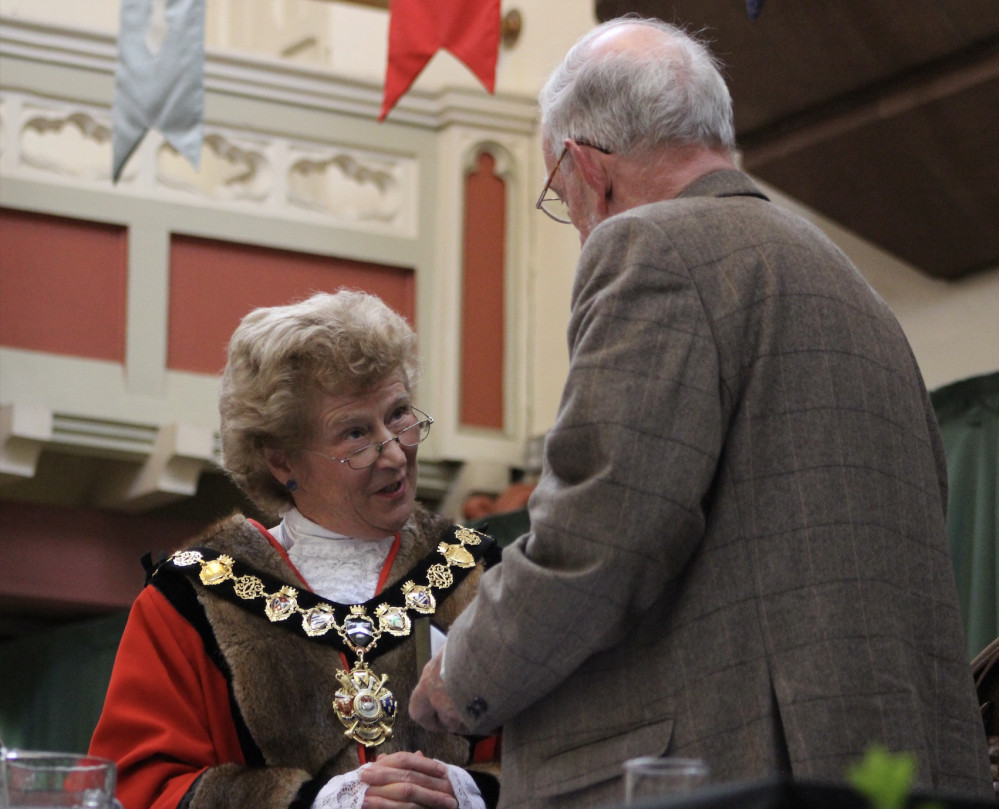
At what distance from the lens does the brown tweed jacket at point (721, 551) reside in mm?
1990

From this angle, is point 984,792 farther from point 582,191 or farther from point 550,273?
point 550,273

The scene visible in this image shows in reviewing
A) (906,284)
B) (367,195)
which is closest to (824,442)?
(906,284)

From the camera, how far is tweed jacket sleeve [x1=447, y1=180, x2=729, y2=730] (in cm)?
200

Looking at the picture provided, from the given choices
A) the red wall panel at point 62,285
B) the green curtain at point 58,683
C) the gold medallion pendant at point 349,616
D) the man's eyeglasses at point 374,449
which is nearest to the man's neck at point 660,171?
the man's eyeglasses at point 374,449

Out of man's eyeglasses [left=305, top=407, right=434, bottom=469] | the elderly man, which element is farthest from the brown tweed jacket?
man's eyeglasses [left=305, top=407, right=434, bottom=469]

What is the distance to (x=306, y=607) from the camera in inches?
115

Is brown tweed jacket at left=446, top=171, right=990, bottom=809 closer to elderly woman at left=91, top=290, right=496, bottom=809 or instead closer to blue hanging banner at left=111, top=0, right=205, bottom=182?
elderly woman at left=91, top=290, right=496, bottom=809

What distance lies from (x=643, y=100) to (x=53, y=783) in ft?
3.87

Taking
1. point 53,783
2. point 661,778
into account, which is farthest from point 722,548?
point 53,783

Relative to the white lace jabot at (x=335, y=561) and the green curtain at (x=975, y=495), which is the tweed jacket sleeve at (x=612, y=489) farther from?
the green curtain at (x=975, y=495)

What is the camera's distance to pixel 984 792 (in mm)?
2105

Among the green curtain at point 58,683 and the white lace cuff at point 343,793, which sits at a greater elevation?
the green curtain at point 58,683

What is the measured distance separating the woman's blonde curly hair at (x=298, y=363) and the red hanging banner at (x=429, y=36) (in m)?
2.88

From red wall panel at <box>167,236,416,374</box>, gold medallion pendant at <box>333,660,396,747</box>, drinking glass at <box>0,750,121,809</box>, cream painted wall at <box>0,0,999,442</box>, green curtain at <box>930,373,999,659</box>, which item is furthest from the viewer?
red wall panel at <box>167,236,416,374</box>
